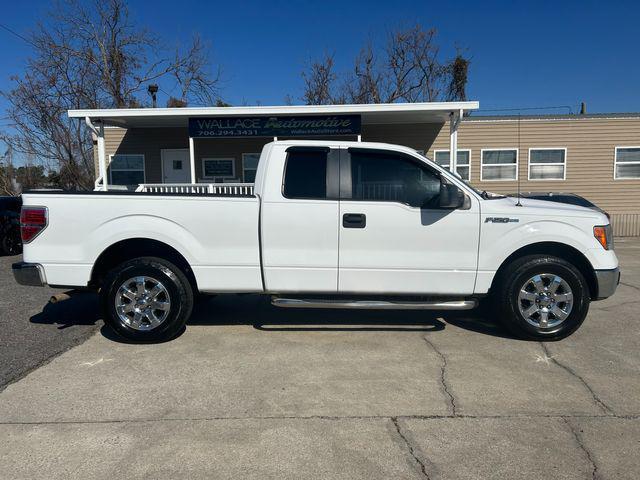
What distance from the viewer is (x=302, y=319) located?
5.89 metres

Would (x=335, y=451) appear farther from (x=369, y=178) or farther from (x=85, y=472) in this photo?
(x=369, y=178)

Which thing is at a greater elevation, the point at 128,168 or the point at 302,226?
the point at 128,168

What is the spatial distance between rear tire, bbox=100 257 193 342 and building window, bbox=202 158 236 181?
11869 mm

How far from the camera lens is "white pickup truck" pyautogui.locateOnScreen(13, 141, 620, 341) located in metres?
4.85

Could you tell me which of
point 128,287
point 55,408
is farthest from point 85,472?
point 128,287

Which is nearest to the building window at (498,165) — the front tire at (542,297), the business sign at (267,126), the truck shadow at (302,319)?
the business sign at (267,126)

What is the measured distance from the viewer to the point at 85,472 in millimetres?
2771

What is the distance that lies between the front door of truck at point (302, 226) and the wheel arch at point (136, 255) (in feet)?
3.02

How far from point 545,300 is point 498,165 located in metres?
11.9

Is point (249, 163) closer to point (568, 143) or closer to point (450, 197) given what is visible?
point (568, 143)

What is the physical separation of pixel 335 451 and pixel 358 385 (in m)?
1.01

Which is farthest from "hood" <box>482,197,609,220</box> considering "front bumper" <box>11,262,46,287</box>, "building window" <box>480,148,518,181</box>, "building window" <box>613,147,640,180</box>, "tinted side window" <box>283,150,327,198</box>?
"building window" <box>613,147,640,180</box>

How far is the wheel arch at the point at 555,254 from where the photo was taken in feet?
16.4

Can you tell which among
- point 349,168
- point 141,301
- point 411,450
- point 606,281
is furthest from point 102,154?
point 411,450
